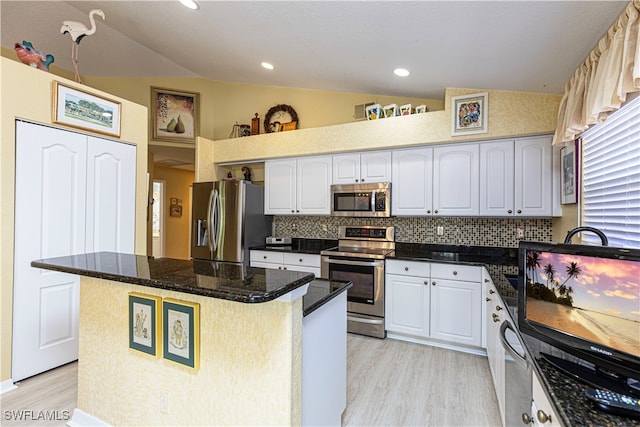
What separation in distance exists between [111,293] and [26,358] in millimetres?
1431

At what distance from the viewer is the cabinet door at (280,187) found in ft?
13.1

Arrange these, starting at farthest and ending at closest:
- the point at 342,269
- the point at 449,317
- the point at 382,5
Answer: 1. the point at 342,269
2. the point at 449,317
3. the point at 382,5

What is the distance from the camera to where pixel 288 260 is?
3.76 metres

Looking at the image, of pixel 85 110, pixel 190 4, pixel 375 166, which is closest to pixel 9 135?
pixel 85 110

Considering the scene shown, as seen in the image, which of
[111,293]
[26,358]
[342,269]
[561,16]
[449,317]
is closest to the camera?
[561,16]

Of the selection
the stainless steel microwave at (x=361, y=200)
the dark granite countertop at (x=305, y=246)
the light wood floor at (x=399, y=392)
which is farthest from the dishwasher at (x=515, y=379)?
the dark granite countertop at (x=305, y=246)

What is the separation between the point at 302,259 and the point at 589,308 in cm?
292

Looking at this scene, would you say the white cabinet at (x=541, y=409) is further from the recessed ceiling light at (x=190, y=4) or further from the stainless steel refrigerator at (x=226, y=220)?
the stainless steel refrigerator at (x=226, y=220)

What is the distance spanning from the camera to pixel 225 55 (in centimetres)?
350

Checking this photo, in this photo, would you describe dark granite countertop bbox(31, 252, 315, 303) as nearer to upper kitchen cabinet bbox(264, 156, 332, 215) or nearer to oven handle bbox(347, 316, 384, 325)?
oven handle bbox(347, 316, 384, 325)

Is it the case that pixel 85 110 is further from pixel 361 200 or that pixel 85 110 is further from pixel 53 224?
pixel 361 200

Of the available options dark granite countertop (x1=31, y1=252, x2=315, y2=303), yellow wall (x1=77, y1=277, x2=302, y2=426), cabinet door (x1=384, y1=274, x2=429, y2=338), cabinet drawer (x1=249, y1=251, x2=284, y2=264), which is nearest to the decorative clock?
cabinet drawer (x1=249, y1=251, x2=284, y2=264)

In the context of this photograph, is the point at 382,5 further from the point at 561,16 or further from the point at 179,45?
the point at 179,45

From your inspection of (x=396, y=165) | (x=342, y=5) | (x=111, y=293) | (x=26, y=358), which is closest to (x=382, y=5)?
(x=342, y=5)
